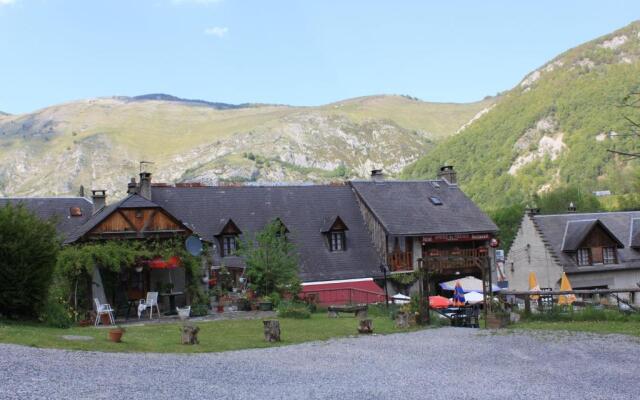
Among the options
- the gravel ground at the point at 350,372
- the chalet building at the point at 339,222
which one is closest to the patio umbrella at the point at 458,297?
the chalet building at the point at 339,222

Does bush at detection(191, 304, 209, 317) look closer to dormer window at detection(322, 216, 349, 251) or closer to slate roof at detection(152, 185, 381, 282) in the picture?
slate roof at detection(152, 185, 381, 282)

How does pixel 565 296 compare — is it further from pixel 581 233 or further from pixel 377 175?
pixel 377 175

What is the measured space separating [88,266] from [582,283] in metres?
29.9

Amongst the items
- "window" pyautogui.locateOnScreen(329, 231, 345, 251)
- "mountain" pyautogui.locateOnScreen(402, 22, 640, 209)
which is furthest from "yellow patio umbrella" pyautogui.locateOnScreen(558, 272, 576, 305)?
"mountain" pyautogui.locateOnScreen(402, 22, 640, 209)

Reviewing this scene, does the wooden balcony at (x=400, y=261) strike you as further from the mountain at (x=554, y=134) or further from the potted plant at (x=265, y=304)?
the mountain at (x=554, y=134)

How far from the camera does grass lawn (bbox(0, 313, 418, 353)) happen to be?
19.1m

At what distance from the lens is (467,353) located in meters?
19.4

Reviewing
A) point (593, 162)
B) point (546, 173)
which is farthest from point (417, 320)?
point (546, 173)

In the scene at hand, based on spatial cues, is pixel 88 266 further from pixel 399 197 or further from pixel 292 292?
pixel 399 197

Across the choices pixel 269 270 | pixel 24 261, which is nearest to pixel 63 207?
pixel 269 270

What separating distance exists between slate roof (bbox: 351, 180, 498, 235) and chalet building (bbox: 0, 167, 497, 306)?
65mm

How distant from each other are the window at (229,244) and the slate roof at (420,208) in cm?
879

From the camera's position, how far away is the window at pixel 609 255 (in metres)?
45.8

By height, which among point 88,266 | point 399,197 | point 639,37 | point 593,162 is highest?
point 639,37
